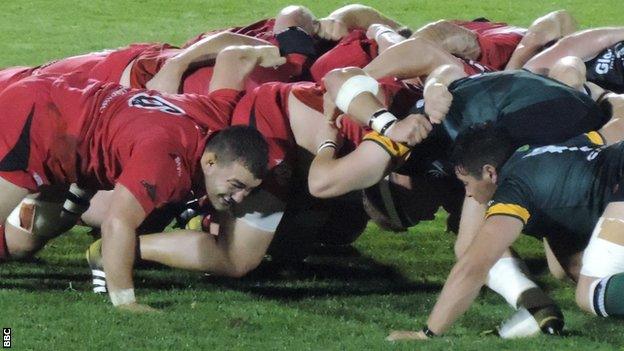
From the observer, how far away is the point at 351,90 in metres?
5.54

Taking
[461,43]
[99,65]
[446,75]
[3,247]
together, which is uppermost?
[446,75]

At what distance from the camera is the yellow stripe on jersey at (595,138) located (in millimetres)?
5336

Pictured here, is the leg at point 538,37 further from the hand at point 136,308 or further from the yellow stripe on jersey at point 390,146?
the hand at point 136,308

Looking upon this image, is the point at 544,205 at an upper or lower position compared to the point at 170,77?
upper

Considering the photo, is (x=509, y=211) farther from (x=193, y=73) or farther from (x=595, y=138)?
(x=193, y=73)

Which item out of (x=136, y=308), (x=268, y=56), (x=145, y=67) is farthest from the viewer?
(x=145, y=67)

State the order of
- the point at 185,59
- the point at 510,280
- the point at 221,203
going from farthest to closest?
the point at 185,59
the point at 221,203
the point at 510,280

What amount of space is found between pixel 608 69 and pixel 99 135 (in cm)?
270

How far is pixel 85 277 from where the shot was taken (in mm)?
6004

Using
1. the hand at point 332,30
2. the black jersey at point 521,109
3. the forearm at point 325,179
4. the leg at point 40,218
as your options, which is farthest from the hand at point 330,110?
the hand at point 332,30

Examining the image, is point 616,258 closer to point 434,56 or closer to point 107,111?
point 434,56

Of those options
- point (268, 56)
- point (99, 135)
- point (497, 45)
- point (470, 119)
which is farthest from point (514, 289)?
point (497, 45)

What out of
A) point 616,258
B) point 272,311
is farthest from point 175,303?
point 616,258

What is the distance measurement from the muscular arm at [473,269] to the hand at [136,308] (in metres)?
1.15
